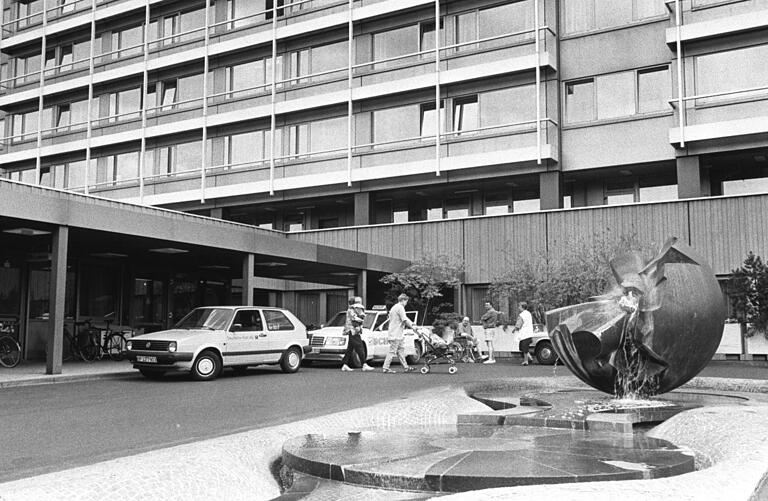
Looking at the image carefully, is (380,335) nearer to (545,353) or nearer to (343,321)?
(343,321)

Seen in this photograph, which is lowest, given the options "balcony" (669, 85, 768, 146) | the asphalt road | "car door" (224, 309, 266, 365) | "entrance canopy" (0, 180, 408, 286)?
the asphalt road

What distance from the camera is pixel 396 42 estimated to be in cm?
3216

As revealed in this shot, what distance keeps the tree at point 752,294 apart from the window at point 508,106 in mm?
9351

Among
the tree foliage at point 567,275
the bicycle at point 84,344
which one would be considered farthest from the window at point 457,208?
the bicycle at point 84,344

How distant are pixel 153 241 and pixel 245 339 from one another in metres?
3.70

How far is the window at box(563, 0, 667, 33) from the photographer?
27.2 metres

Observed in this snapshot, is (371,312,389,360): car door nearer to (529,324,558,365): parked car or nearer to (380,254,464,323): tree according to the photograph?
(529,324,558,365): parked car

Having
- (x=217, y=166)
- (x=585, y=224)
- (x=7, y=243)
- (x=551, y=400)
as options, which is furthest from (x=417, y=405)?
(x=217, y=166)

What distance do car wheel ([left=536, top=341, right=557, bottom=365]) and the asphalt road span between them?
127 inches

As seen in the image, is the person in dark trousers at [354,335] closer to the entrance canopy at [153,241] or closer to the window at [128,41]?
the entrance canopy at [153,241]

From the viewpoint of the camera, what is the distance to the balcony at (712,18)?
→ 2473 cm

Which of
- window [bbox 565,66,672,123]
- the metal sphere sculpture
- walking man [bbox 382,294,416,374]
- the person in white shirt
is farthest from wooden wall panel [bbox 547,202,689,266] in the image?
the metal sphere sculpture

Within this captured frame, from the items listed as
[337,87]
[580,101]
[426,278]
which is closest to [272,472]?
[426,278]

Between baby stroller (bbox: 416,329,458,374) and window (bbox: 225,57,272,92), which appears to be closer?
baby stroller (bbox: 416,329,458,374)
